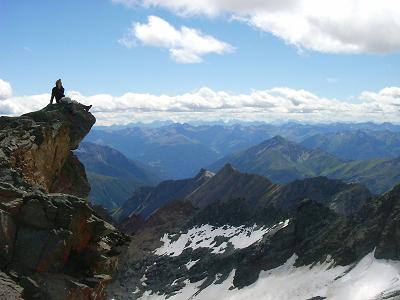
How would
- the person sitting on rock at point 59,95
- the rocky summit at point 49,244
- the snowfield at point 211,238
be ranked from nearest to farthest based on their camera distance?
the rocky summit at point 49,244 < the person sitting on rock at point 59,95 < the snowfield at point 211,238

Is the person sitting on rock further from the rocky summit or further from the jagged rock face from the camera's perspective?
the rocky summit

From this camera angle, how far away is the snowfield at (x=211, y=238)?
136 meters

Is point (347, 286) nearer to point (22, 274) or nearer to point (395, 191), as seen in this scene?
point (395, 191)

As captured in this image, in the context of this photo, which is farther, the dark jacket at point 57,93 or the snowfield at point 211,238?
the snowfield at point 211,238

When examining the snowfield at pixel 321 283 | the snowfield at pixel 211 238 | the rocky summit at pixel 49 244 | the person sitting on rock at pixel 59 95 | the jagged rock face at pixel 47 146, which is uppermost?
the person sitting on rock at pixel 59 95

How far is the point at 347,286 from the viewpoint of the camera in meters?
62.8

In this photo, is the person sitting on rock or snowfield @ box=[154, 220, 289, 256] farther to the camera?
snowfield @ box=[154, 220, 289, 256]

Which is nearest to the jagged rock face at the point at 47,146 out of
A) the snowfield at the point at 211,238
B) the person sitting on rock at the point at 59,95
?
the person sitting on rock at the point at 59,95

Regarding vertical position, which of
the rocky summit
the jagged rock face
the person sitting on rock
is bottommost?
the rocky summit

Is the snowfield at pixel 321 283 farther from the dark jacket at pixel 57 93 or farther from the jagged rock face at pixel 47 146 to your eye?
the dark jacket at pixel 57 93

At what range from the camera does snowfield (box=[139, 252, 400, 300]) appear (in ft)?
A: 193

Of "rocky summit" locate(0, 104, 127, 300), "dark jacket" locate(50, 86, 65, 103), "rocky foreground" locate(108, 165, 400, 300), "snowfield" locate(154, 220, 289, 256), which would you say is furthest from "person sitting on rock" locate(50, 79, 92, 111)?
"snowfield" locate(154, 220, 289, 256)

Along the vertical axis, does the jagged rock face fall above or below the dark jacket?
below

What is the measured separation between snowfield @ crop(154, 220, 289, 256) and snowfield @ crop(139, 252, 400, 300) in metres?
34.2
